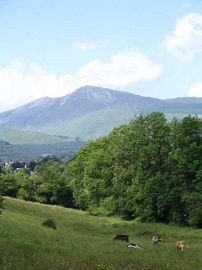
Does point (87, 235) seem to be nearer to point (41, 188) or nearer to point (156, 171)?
point (156, 171)

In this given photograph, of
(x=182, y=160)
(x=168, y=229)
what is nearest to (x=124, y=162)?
(x=182, y=160)

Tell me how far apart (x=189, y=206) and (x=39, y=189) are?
4524 centimetres

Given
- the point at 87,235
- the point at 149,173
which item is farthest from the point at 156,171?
the point at 87,235

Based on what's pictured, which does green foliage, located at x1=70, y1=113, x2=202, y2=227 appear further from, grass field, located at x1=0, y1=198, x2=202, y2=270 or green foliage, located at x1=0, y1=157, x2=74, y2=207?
green foliage, located at x1=0, y1=157, x2=74, y2=207

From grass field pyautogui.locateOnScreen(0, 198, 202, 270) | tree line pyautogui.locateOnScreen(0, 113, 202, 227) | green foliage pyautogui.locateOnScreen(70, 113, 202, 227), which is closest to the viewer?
grass field pyautogui.locateOnScreen(0, 198, 202, 270)

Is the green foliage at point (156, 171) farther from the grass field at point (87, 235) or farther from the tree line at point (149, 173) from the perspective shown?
the grass field at point (87, 235)

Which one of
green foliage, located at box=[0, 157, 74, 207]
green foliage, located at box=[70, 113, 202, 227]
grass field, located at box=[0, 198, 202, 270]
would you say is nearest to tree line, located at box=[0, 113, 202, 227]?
green foliage, located at box=[70, 113, 202, 227]

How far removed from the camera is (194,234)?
5516cm

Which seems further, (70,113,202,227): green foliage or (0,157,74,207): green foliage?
(0,157,74,207): green foliage

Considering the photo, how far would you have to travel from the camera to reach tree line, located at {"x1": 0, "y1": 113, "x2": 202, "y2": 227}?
65.0 meters

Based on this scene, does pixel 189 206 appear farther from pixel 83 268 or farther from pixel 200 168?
pixel 83 268

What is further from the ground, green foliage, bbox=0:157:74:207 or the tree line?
the tree line

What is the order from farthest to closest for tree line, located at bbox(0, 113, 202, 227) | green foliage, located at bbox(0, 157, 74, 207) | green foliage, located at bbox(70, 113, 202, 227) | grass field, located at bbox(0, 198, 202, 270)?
green foliage, located at bbox(0, 157, 74, 207) → tree line, located at bbox(0, 113, 202, 227) → green foliage, located at bbox(70, 113, 202, 227) → grass field, located at bbox(0, 198, 202, 270)

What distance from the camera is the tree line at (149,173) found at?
6500cm
